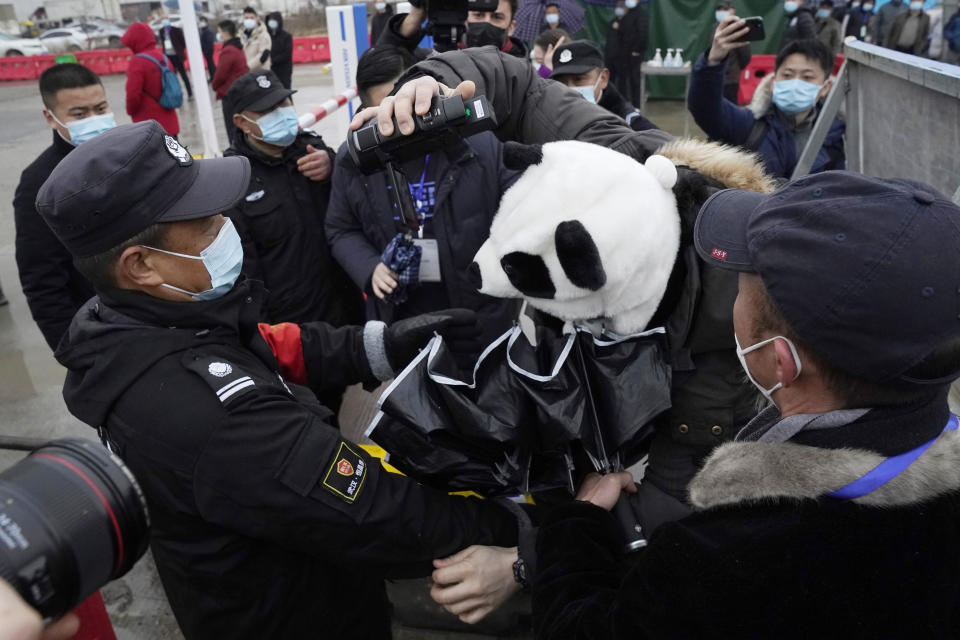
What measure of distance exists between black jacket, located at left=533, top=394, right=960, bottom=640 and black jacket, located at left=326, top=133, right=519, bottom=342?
1.81 metres

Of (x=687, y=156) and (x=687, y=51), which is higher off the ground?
(x=687, y=156)

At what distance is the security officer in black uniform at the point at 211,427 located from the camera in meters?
1.38

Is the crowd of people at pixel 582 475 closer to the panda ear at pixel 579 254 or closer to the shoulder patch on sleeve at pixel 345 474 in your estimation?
the shoulder patch on sleeve at pixel 345 474

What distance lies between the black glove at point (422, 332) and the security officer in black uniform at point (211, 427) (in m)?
0.33

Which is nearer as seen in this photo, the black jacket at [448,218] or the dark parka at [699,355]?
the dark parka at [699,355]

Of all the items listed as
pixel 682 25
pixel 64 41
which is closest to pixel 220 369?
pixel 682 25

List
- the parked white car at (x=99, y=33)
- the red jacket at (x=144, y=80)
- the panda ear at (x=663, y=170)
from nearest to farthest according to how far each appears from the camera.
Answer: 1. the panda ear at (x=663, y=170)
2. the red jacket at (x=144, y=80)
3. the parked white car at (x=99, y=33)

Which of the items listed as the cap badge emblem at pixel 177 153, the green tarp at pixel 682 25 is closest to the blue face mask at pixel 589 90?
the cap badge emblem at pixel 177 153

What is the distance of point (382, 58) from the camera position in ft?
11.2

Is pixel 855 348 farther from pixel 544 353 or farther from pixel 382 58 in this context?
pixel 382 58

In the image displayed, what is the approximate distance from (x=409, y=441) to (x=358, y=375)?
0.51m

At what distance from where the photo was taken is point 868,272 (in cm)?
98

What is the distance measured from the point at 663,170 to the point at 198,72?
613 cm

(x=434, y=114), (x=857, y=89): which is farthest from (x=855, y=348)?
(x=857, y=89)
